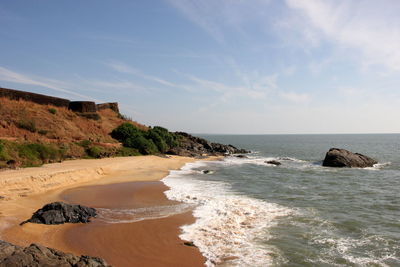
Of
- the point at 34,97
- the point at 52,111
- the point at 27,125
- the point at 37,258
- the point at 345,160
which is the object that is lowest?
the point at 37,258

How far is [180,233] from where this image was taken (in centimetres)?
1109

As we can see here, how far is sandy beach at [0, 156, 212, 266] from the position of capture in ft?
30.3

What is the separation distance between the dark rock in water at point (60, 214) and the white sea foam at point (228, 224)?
4.17 meters

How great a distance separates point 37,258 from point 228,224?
783 centimetres

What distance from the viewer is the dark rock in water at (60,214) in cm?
1125

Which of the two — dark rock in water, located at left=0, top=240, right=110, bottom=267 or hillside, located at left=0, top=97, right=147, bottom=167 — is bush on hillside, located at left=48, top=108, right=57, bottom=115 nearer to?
hillside, located at left=0, top=97, right=147, bottom=167

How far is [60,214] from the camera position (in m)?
11.6

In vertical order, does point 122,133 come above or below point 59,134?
above

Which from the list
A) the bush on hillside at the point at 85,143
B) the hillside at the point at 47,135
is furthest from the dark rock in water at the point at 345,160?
the bush on hillside at the point at 85,143

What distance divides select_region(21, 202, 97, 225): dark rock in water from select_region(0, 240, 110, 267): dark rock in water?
5499mm

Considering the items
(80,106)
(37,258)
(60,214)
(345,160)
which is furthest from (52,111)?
(345,160)

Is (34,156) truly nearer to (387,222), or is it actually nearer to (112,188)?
(112,188)

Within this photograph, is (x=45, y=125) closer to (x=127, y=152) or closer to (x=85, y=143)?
(x=85, y=143)

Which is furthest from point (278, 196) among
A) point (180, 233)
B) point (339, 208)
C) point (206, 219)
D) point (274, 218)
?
point (180, 233)
